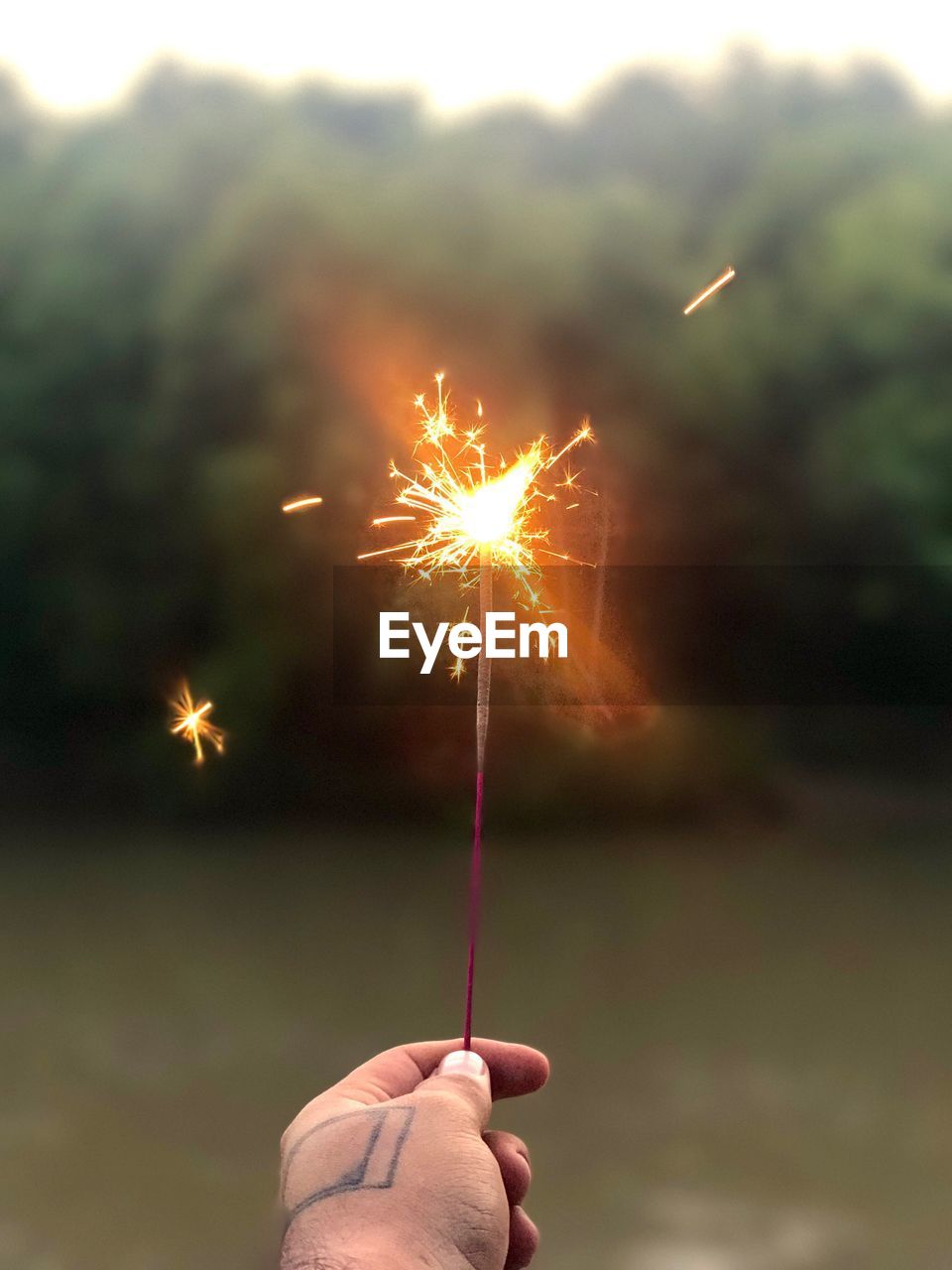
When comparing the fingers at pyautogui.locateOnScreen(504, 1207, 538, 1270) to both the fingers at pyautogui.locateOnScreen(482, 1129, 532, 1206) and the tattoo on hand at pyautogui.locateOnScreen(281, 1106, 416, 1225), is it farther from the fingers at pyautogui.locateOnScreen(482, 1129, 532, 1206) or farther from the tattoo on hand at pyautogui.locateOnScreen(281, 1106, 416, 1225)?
the tattoo on hand at pyautogui.locateOnScreen(281, 1106, 416, 1225)

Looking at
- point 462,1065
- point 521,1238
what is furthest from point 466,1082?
point 521,1238

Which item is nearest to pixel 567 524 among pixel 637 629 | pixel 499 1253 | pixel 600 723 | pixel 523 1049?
pixel 637 629

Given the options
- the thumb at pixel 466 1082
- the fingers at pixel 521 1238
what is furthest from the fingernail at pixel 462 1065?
the fingers at pixel 521 1238

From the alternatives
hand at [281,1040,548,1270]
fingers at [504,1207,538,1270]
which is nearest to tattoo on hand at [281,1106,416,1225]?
hand at [281,1040,548,1270]

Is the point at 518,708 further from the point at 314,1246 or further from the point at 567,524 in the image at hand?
the point at 314,1246

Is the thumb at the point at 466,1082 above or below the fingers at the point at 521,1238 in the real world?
above

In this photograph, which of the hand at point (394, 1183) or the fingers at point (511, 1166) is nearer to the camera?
→ the hand at point (394, 1183)

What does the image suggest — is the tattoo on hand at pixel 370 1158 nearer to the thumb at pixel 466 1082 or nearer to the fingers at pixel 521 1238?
the thumb at pixel 466 1082
